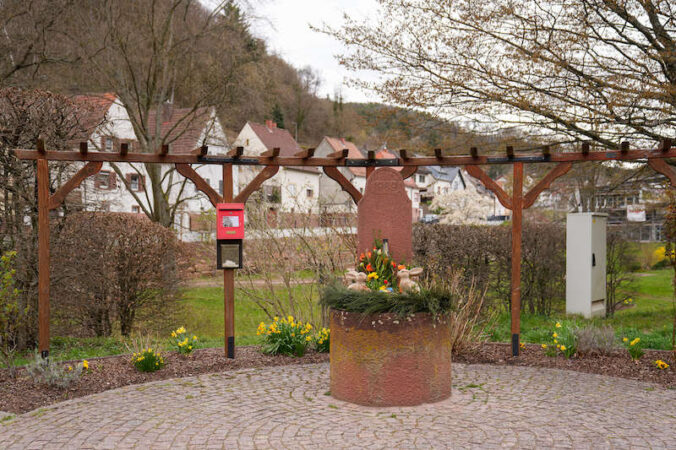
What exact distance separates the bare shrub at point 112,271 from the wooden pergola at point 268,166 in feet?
5.30

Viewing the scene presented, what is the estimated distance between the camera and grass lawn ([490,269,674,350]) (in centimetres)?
953

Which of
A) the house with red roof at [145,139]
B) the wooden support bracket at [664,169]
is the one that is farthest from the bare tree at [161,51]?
the wooden support bracket at [664,169]

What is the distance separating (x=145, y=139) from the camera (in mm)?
19812

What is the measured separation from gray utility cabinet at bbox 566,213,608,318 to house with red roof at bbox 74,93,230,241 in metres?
7.86

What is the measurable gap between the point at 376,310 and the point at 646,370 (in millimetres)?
3833

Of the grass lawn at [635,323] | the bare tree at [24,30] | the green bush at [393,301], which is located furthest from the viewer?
the bare tree at [24,30]

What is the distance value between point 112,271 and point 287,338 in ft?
12.2

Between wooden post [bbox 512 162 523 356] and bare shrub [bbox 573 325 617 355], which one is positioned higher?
wooden post [bbox 512 162 523 356]

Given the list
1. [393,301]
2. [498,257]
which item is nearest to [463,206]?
[498,257]

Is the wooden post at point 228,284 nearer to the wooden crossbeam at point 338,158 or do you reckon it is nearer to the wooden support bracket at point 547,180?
the wooden crossbeam at point 338,158

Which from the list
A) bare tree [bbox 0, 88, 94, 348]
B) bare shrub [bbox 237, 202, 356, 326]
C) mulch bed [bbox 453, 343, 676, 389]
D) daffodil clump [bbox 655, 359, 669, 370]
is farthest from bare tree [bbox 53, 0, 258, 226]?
daffodil clump [bbox 655, 359, 669, 370]

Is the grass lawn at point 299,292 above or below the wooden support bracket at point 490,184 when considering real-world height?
below

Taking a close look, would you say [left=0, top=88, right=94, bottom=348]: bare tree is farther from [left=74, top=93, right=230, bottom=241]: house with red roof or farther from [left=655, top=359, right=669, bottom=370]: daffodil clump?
[left=655, top=359, right=669, bottom=370]: daffodil clump

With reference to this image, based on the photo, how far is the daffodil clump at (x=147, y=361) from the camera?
24.7 feet
